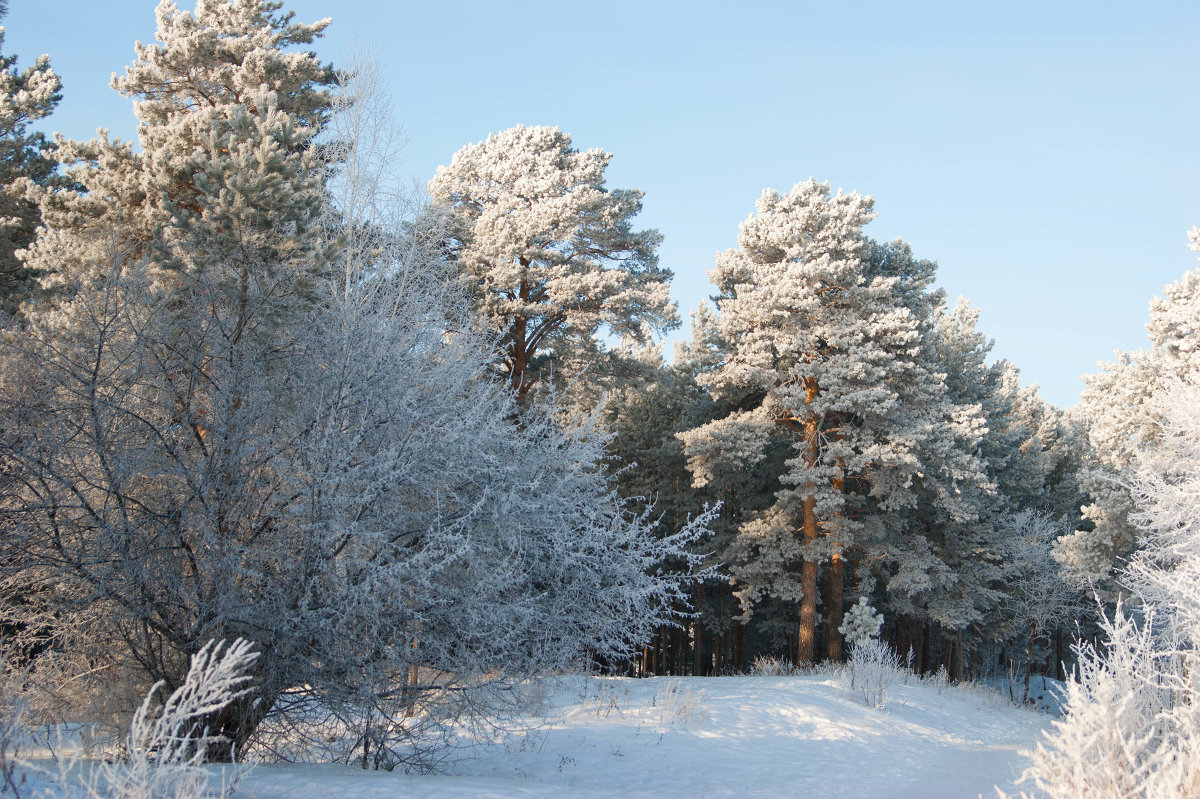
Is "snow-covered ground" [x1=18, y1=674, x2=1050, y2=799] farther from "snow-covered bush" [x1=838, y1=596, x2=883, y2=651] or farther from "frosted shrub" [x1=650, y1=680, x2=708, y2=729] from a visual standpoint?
"snow-covered bush" [x1=838, y1=596, x2=883, y2=651]

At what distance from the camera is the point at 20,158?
18.8 meters

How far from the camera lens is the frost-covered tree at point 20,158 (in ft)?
58.5

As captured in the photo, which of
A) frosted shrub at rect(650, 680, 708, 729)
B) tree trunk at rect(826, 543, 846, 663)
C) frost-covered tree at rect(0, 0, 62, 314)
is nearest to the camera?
frosted shrub at rect(650, 680, 708, 729)

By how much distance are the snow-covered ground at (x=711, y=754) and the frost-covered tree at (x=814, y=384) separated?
605cm

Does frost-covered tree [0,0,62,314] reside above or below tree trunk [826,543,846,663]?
above

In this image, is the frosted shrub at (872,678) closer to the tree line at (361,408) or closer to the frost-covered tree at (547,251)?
the tree line at (361,408)

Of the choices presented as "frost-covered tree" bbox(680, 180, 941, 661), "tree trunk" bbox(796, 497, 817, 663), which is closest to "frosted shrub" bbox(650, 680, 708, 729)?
"tree trunk" bbox(796, 497, 817, 663)

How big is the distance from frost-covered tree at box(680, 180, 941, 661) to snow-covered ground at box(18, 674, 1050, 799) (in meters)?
6.05

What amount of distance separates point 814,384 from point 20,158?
62.2ft

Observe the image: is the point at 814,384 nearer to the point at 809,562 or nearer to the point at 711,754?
the point at 809,562

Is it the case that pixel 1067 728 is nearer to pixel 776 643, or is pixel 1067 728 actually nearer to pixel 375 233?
pixel 375 233

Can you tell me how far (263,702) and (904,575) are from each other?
18.5 m

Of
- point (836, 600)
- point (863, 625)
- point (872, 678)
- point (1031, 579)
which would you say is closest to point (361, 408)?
point (872, 678)

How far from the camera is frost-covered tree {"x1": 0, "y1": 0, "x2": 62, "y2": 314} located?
703 inches
